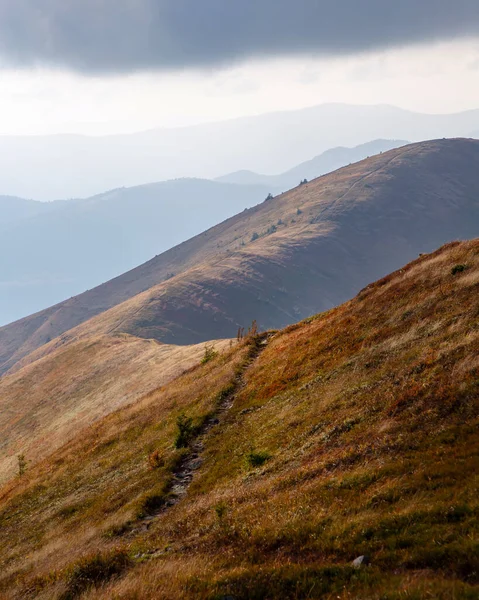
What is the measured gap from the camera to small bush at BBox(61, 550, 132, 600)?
13312 mm

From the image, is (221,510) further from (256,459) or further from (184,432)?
(184,432)

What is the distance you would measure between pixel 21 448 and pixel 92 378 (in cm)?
2108

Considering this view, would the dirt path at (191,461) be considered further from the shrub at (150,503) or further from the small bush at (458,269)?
the small bush at (458,269)

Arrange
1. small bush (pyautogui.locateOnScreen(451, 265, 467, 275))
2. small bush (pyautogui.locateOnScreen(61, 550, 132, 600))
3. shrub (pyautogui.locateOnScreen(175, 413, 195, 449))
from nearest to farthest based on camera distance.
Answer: small bush (pyautogui.locateOnScreen(61, 550, 132, 600)) < shrub (pyautogui.locateOnScreen(175, 413, 195, 449)) < small bush (pyautogui.locateOnScreen(451, 265, 467, 275))

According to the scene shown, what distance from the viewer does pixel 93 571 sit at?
45.7ft

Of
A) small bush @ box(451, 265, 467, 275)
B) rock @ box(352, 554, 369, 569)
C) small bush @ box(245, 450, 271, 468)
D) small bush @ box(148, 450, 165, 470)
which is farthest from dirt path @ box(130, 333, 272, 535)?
small bush @ box(451, 265, 467, 275)

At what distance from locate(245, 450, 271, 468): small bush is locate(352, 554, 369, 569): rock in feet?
35.5

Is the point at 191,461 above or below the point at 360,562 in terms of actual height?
below

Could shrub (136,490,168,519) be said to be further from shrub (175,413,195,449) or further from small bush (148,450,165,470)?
shrub (175,413,195,449)

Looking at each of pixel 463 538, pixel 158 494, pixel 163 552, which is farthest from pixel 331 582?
pixel 158 494

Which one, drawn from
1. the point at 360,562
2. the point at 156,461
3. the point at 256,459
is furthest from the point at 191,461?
the point at 360,562

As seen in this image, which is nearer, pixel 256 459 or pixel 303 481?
pixel 303 481

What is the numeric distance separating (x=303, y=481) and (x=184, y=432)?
14.6 m

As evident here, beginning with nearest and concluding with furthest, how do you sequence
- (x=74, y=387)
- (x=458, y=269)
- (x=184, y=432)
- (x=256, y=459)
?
(x=256, y=459)
(x=184, y=432)
(x=458, y=269)
(x=74, y=387)
